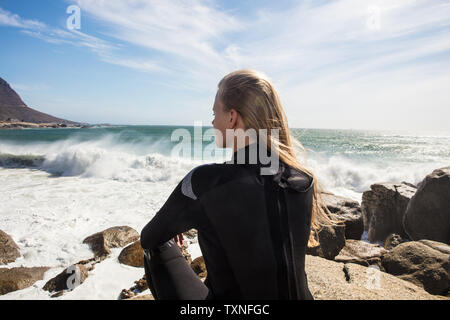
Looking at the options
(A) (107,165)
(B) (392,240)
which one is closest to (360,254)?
(B) (392,240)

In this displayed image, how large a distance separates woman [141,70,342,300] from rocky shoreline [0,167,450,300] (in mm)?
1894

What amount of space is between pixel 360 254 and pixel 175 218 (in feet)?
15.2

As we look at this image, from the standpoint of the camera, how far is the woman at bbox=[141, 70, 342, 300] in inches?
40.7

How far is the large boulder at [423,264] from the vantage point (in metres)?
3.62

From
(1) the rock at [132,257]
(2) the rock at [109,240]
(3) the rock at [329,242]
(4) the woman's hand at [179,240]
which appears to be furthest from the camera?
(2) the rock at [109,240]

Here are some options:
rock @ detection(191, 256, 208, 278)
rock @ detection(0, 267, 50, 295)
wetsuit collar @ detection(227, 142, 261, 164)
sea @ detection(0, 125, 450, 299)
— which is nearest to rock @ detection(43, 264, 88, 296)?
sea @ detection(0, 125, 450, 299)

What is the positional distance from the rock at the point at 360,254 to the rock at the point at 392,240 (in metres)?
1.32

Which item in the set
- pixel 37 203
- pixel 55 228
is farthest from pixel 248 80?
pixel 37 203

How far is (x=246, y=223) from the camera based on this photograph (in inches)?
40.6

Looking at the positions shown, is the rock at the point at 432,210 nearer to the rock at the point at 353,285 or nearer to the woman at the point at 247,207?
the rock at the point at 353,285

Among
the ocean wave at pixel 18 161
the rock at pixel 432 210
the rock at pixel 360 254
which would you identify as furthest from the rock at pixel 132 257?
the ocean wave at pixel 18 161
